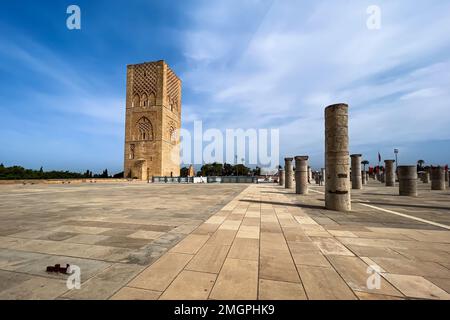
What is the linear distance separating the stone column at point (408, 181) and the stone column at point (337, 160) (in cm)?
839

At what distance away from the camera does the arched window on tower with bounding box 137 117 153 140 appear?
50406 millimetres

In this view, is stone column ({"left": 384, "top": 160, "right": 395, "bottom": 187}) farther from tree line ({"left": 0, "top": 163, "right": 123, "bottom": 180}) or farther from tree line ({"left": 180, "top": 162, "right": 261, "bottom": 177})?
tree line ({"left": 180, "top": 162, "right": 261, "bottom": 177})

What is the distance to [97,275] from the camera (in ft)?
9.46

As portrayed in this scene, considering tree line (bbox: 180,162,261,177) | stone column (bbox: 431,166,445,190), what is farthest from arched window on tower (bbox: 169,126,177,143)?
stone column (bbox: 431,166,445,190)

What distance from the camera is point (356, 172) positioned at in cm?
2033

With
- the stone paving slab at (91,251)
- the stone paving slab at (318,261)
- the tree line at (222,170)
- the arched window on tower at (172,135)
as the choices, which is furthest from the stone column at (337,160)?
the tree line at (222,170)

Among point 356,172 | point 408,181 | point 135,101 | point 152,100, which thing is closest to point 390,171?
point 356,172

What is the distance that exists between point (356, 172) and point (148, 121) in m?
44.0

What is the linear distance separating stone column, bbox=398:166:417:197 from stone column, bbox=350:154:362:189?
5.80 metres

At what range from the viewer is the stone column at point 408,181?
13.7 meters

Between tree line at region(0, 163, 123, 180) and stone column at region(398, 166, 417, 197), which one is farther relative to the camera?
tree line at region(0, 163, 123, 180)

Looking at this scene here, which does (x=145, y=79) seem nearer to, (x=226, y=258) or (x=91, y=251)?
(x=91, y=251)

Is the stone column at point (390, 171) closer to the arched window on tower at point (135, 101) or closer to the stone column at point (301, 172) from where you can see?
the stone column at point (301, 172)

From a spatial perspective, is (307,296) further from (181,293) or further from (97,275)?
(97,275)
